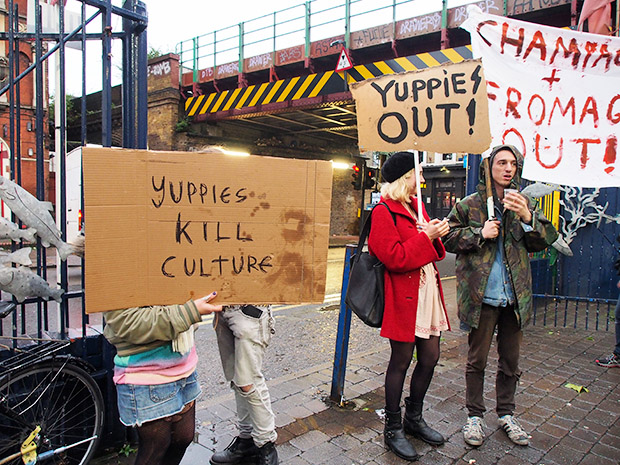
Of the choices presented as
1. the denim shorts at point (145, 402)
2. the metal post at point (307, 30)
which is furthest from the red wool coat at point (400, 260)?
the metal post at point (307, 30)

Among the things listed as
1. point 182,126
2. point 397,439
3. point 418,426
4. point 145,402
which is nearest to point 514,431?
point 418,426

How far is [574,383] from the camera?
169 inches

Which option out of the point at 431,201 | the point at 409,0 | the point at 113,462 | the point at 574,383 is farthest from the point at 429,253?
the point at 431,201

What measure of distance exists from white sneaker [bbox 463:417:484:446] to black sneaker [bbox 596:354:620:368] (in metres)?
2.37

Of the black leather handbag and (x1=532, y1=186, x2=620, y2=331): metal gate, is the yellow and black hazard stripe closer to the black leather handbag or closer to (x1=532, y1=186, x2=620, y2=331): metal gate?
(x1=532, y1=186, x2=620, y2=331): metal gate

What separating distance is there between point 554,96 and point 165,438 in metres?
3.26

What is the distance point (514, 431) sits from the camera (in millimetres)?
3188

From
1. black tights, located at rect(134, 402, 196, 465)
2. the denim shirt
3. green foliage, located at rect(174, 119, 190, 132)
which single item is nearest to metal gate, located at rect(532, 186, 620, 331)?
the denim shirt

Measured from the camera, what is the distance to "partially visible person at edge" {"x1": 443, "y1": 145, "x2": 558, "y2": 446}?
10.1 feet

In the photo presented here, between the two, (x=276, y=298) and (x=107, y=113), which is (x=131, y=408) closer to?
(x=276, y=298)

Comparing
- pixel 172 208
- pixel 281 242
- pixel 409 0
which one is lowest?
pixel 281 242

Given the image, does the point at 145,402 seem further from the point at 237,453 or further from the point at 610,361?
the point at 610,361

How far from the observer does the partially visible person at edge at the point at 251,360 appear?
2.62 meters

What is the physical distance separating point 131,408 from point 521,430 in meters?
2.59
